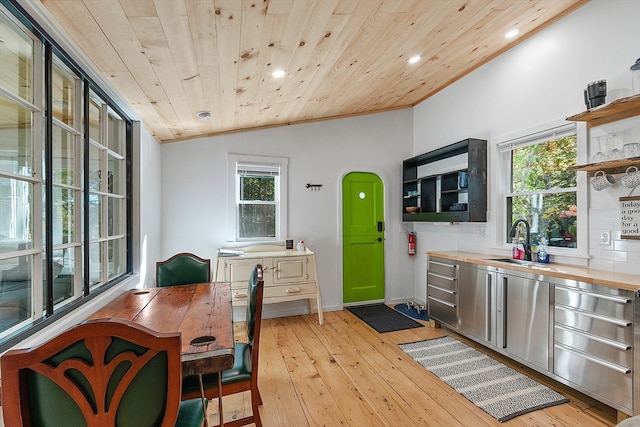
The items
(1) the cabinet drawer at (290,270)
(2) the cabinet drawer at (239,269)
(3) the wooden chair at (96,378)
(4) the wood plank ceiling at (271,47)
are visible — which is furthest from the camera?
(1) the cabinet drawer at (290,270)

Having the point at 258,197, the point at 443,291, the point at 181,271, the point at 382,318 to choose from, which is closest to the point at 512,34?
the point at 443,291

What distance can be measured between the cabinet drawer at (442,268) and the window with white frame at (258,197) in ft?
6.44

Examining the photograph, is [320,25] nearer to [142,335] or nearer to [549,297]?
[142,335]

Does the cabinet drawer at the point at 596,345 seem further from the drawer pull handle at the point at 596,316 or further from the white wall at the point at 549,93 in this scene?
the white wall at the point at 549,93

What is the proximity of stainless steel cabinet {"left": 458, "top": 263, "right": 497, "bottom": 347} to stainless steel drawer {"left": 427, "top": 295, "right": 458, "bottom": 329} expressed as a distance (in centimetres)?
9

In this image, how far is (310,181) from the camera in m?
4.44

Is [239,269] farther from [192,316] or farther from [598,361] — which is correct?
[598,361]

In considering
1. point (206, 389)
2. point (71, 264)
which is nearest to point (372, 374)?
point (206, 389)

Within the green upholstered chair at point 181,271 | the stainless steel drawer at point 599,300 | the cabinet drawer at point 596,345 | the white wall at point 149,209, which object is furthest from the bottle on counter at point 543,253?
the white wall at point 149,209

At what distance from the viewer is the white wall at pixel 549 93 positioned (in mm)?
2449

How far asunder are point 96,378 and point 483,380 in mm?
2774

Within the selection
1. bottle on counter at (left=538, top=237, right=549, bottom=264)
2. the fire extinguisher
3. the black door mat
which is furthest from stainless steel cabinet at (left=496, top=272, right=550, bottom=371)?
the fire extinguisher

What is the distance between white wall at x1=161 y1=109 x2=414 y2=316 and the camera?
13.1ft

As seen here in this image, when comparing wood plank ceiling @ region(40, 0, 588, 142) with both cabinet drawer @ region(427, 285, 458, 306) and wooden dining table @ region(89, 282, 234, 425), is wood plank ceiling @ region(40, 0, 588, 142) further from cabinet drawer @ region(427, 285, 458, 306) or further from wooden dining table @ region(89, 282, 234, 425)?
cabinet drawer @ region(427, 285, 458, 306)
